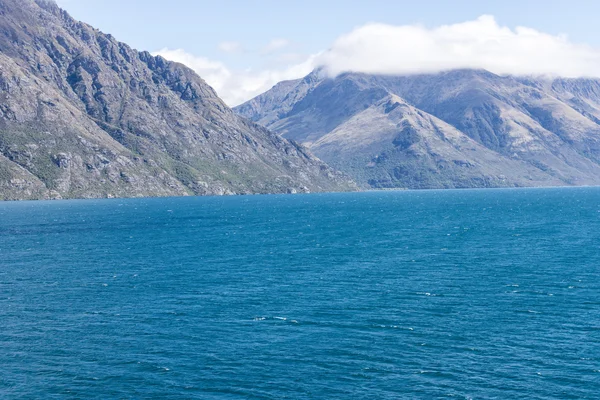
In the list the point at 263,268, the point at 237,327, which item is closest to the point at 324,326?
the point at 237,327

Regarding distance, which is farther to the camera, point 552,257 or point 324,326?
point 552,257

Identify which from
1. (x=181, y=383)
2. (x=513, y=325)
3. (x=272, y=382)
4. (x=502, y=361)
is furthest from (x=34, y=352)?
(x=513, y=325)

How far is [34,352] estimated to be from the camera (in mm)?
83188

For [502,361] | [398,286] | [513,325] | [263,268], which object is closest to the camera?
[502,361]

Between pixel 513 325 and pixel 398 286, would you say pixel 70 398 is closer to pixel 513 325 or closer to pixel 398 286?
pixel 513 325

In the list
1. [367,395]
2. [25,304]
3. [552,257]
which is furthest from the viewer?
[552,257]

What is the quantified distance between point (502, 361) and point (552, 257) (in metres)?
94.1

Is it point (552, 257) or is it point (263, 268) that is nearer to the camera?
point (263, 268)

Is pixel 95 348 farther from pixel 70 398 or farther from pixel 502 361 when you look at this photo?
pixel 502 361

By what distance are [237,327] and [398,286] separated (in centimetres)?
4371

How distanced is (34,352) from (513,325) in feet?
240

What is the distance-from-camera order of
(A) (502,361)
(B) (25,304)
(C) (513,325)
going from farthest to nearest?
1. (B) (25,304)
2. (C) (513,325)
3. (A) (502,361)

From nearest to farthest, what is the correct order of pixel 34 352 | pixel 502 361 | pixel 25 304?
pixel 502 361 < pixel 34 352 < pixel 25 304

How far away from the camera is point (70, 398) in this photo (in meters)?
68.2
